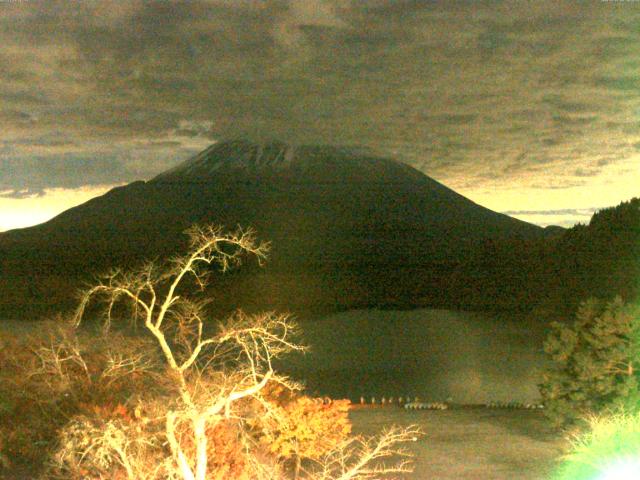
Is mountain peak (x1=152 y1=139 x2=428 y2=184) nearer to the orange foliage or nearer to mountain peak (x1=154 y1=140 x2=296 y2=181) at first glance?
mountain peak (x1=154 y1=140 x2=296 y2=181)

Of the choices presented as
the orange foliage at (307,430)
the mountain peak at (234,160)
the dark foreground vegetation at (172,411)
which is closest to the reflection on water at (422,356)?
the orange foliage at (307,430)

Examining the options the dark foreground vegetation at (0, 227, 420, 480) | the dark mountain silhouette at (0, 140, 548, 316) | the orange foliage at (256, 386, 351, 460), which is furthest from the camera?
the dark mountain silhouette at (0, 140, 548, 316)

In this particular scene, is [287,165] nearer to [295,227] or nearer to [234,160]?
[234,160]

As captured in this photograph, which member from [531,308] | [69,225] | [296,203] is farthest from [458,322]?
[69,225]

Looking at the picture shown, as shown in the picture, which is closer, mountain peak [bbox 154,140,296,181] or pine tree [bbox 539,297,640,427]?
pine tree [bbox 539,297,640,427]

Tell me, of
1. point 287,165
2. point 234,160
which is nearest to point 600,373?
point 287,165

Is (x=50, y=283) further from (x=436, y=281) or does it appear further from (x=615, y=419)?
(x=615, y=419)

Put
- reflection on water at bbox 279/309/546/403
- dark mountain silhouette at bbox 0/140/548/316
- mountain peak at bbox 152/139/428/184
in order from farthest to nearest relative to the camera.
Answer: mountain peak at bbox 152/139/428/184
dark mountain silhouette at bbox 0/140/548/316
reflection on water at bbox 279/309/546/403

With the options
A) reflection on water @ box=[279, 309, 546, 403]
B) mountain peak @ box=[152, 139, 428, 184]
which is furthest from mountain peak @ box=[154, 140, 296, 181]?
reflection on water @ box=[279, 309, 546, 403]
